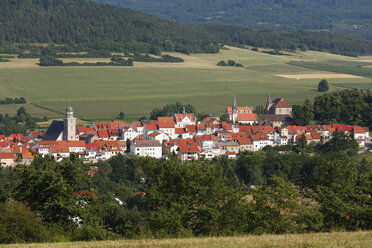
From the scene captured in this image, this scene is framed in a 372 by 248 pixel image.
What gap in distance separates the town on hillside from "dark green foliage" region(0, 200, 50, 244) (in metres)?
46.0

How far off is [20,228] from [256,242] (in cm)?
912

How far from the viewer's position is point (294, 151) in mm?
80375

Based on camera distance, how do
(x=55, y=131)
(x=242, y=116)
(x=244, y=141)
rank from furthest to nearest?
1. (x=242, y=116)
2. (x=55, y=131)
3. (x=244, y=141)

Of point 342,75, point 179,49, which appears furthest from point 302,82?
point 179,49

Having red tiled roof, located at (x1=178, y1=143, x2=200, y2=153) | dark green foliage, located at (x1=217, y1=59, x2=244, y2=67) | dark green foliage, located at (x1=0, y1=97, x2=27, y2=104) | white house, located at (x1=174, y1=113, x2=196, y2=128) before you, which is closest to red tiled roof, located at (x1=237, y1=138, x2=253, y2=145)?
red tiled roof, located at (x1=178, y1=143, x2=200, y2=153)

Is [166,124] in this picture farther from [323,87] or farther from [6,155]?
[323,87]

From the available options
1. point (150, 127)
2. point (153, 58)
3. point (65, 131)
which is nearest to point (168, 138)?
point (150, 127)

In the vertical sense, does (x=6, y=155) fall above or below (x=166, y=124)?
below

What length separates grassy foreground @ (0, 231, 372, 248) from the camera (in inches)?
916

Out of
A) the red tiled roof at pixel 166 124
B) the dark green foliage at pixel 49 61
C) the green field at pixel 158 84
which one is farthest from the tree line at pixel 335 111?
the dark green foliage at pixel 49 61

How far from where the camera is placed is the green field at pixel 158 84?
415 feet

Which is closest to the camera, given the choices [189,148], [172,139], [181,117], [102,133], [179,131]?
[189,148]

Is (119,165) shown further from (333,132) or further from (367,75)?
(367,75)

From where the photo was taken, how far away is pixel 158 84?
155125 mm
